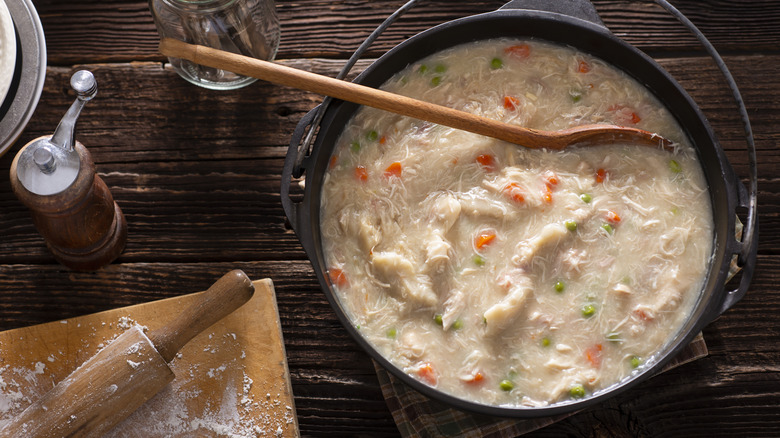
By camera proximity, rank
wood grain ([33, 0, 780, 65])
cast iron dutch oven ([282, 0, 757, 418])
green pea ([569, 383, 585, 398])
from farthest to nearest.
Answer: wood grain ([33, 0, 780, 65])
green pea ([569, 383, 585, 398])
cast iron dutch oven ([282, 0, 757, 418])

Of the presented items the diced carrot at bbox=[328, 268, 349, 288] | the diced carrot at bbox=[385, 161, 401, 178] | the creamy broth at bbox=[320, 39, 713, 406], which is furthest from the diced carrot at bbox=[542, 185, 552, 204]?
the diced carrot at bbox=[328, 268, 349, 288]

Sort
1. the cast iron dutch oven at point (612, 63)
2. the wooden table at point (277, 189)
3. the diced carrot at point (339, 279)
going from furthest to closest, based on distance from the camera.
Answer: the wooden table at point (277, 189)
the diced carrot at point (339, 279)
the cast iron dutch oven at point (612, 63)

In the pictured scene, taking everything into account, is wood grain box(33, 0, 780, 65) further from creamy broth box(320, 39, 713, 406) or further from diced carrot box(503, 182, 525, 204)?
diced carrot box(503, 182, 525, 204)

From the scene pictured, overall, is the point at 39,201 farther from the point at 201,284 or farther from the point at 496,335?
the point at 496,335

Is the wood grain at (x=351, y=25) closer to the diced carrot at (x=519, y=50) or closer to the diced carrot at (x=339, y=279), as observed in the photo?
the diced carrot at (x=519, y=50)

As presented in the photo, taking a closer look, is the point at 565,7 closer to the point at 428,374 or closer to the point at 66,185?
the point at 428,374

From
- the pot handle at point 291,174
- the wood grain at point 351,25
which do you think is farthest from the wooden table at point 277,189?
the pot handle at point 291,174

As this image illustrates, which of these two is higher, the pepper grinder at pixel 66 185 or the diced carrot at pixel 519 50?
the diced carrot at pixel 519 50
